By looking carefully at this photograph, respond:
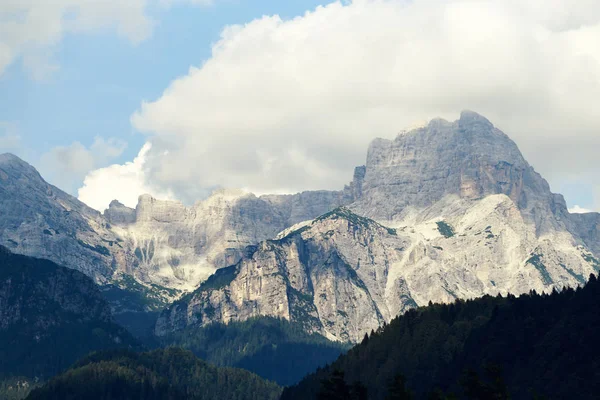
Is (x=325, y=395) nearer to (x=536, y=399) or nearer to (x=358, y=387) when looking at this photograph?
(x=358, y=387)

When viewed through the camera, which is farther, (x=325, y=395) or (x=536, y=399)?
(x=536, y=399)

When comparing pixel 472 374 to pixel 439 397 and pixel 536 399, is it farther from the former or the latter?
pixel 536 399

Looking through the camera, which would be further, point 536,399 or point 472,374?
point 536,399

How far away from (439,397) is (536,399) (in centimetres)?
2408

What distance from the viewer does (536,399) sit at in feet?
436

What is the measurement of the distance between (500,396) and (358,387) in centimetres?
1610

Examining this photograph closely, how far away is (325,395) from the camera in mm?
115375

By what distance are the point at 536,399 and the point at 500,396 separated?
64.9 ft

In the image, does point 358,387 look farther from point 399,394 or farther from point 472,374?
point 472,374

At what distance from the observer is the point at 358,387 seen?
115 m

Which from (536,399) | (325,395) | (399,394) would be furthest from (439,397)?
(536,399)

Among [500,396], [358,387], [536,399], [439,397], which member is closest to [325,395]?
[358,387]

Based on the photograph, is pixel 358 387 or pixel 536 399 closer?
pixel 358 387

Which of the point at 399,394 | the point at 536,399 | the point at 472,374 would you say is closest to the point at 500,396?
the point at 472,374
